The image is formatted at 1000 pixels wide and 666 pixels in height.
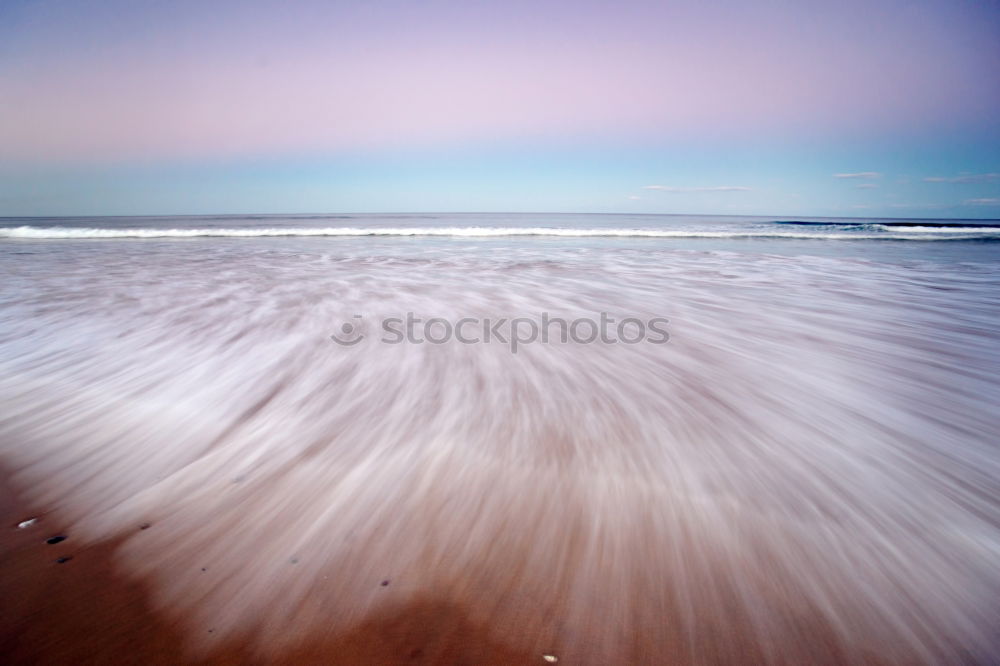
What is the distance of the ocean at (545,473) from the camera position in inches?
38.8

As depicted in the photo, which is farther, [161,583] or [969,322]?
[969,322]

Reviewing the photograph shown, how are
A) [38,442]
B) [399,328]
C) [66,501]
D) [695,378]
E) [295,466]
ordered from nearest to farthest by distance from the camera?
[66,501]
[295,466]
[38,442]
[695,378]
[399,328]

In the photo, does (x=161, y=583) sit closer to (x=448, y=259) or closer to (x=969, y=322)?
(x=969, y=322)

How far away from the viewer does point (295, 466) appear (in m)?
1.57

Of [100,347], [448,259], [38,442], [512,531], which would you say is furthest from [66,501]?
[448,259]

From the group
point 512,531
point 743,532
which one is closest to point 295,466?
point 512,531

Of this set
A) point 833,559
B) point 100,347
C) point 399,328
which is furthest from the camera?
point 399,328

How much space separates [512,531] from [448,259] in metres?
7.82

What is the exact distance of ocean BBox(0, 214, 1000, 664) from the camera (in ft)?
3.23

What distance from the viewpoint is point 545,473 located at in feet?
5.01

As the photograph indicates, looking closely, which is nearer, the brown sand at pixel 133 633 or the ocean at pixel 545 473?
the brown sand at pixel 133 633

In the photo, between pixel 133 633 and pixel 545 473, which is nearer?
pixel 133 633

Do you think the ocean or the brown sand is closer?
the brown sand

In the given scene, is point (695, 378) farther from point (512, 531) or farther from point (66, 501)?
point (66, 501)
